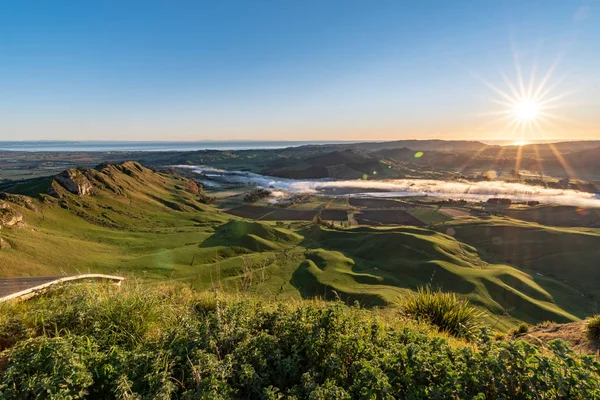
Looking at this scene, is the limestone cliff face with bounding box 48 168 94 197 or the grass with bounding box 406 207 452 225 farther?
the grass with bounding box 406 207 452 225

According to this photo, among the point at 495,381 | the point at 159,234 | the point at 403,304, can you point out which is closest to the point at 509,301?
the point at 403,304

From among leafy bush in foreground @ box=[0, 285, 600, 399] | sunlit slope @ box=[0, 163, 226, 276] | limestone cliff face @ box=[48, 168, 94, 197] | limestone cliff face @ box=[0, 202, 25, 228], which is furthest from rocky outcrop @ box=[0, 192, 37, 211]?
leafy bush in foreground @ box=[0, 285, 600, 399]

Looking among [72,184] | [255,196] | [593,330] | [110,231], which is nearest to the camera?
[593,330]

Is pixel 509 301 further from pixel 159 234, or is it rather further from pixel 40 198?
pixel 40 198

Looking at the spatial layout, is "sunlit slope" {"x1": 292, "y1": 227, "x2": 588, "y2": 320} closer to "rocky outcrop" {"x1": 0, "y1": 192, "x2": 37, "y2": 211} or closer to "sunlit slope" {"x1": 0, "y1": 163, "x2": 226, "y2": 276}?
"sunlit slope" {"x1": 0, "y1": 163, "x2": 226, "y2": 276}

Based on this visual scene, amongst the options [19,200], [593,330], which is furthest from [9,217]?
[593,330]

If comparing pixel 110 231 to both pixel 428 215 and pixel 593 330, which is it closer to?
pixel 593 330
